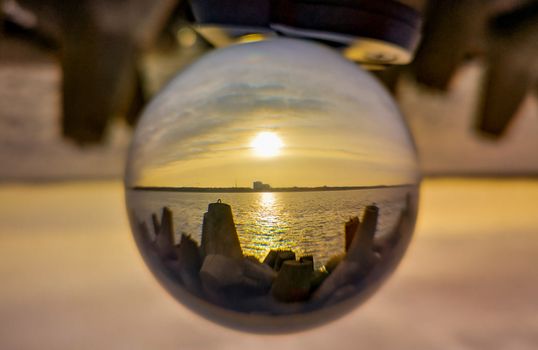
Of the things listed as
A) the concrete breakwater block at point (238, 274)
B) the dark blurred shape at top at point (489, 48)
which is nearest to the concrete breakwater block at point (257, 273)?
the concrete breakwater block at point (238, 274)

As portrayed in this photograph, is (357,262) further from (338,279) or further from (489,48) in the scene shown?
(489,48)

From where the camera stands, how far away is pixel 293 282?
40 cm

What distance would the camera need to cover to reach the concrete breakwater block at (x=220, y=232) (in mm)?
379

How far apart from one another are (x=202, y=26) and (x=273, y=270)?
26 centimetres

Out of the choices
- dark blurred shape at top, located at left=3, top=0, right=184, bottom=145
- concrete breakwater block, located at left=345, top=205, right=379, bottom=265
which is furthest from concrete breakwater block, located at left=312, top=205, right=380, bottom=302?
dark blurred shape at top, located at left=3, top=0, right=184, bottom=145

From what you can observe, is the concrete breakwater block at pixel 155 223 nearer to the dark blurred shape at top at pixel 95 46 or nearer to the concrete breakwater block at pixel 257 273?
the concrete breakwater block at pixel 257 273

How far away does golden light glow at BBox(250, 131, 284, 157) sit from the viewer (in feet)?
1.20

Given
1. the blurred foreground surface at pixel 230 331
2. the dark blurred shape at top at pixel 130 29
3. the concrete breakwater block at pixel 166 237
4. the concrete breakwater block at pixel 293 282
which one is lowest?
the blurred foreground surface at pixel 230 331

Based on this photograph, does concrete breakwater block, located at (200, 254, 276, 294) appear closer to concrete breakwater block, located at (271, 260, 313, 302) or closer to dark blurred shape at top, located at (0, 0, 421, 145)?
concrete breakwater block, located at (271, 260, 313, 302)

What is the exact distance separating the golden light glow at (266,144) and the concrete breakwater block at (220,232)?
0.05m

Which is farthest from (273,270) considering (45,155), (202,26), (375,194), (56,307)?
(45,155)

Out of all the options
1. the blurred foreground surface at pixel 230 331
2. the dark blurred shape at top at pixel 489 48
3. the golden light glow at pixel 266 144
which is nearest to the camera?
the golden light glow at pixel 266 144

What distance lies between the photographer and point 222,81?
396 mm

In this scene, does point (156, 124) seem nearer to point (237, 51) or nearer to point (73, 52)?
point (237, 51)
